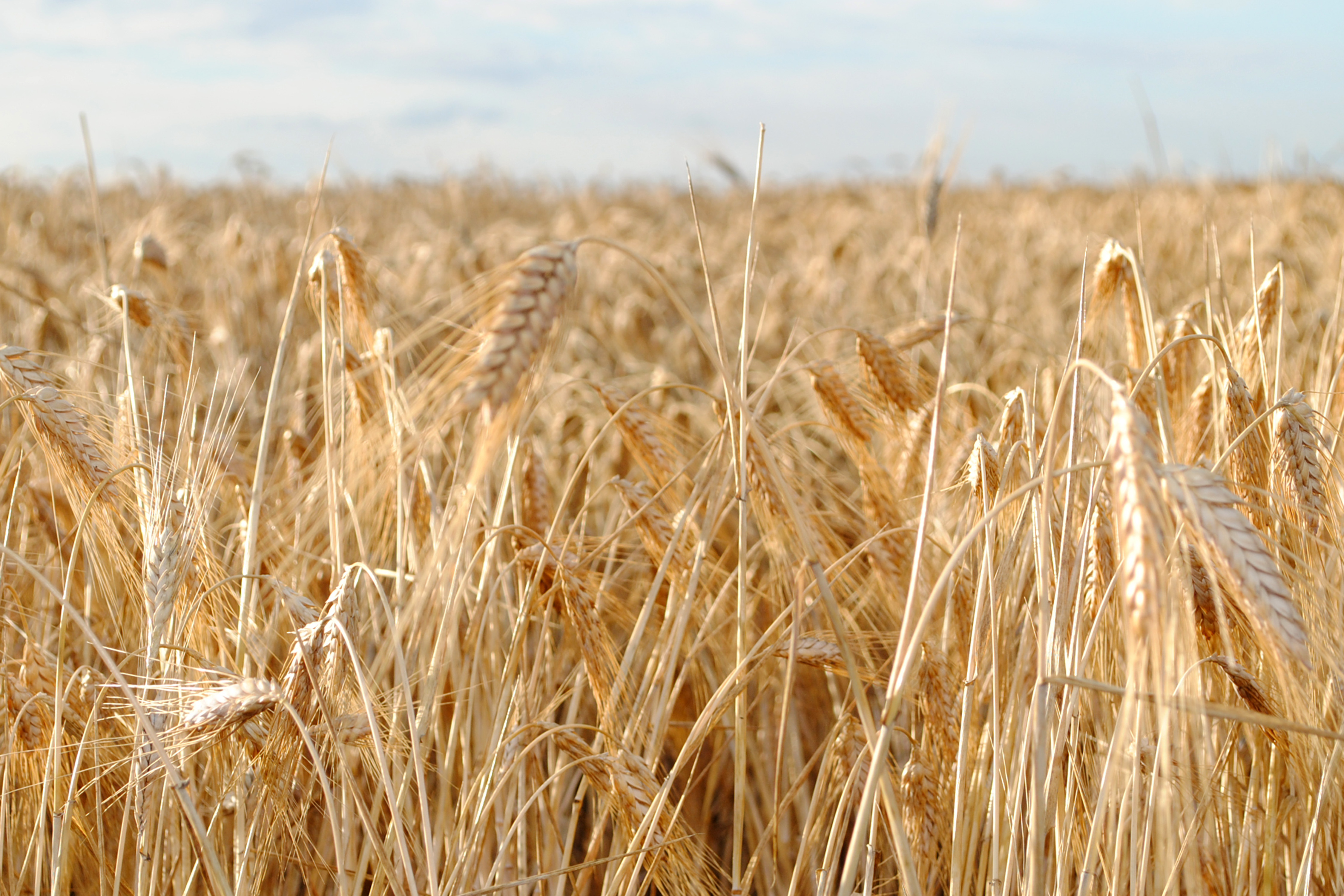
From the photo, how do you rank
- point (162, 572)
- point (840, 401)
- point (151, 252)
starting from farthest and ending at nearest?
point (151, 252), point (840, 401), point (162, 572)

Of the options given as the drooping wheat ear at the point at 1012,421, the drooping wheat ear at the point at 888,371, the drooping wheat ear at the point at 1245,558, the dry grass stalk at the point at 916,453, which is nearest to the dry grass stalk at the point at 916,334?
the dry grass stalk at the point at 916,453

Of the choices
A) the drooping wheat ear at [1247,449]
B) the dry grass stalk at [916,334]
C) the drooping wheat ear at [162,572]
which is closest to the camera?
the drooping wheat ear at [162,572]

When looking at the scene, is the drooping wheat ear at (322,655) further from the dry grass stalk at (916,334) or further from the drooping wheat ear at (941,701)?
the dry grass stalk at (916,334)

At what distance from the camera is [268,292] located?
4.86 m

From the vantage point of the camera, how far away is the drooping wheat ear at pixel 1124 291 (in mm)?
1743

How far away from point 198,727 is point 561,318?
0.66 meters

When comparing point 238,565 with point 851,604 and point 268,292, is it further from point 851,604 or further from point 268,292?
point 268,292

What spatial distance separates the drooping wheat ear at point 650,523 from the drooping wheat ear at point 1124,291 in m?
0.89


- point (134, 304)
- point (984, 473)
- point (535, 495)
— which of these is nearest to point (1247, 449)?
point (984, 473)

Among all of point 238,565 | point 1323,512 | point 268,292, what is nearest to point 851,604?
point 1323,512

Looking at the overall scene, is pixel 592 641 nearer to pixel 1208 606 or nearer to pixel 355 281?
pixel 355 281

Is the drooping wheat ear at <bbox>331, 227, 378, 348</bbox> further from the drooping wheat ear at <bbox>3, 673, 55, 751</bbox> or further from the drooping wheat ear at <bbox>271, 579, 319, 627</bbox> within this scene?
the drooping wheat ear at <bbox>3, 673, 55, 751</bbox>

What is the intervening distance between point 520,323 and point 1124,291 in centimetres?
138

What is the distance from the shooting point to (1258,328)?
1628mm
